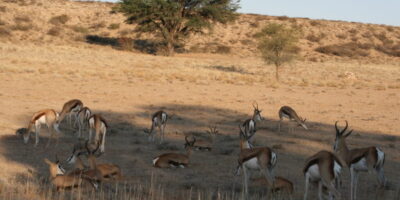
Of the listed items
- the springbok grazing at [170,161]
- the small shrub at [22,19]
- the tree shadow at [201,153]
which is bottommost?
the tree shadow at [201,153]

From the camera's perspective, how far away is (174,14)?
45.2 meters

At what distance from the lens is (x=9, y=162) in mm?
10469

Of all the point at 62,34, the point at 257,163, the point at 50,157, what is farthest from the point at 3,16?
the point at 257,163

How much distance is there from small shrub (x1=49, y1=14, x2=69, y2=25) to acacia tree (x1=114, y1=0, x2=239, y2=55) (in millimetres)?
12555

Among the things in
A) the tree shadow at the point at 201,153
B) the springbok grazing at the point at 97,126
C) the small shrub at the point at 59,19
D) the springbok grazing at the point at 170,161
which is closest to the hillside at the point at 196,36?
the small shrub at the point at 59,19

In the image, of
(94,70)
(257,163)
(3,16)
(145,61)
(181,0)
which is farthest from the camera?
(3,16)

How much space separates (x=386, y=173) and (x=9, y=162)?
7.14 meters

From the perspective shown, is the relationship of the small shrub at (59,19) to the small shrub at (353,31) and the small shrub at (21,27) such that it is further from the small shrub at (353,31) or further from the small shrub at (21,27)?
the small shrub at (353,31)

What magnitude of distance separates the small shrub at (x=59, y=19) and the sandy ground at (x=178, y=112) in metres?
21.5

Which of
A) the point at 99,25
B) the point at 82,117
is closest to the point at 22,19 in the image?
the point at 99,25

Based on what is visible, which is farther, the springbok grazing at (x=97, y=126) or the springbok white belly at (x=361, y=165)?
the springbok grazing at (x=97, y=126)

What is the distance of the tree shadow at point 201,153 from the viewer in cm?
972

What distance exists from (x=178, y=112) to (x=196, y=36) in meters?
38.9

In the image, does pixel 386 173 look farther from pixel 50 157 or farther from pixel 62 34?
pixel 62 34
